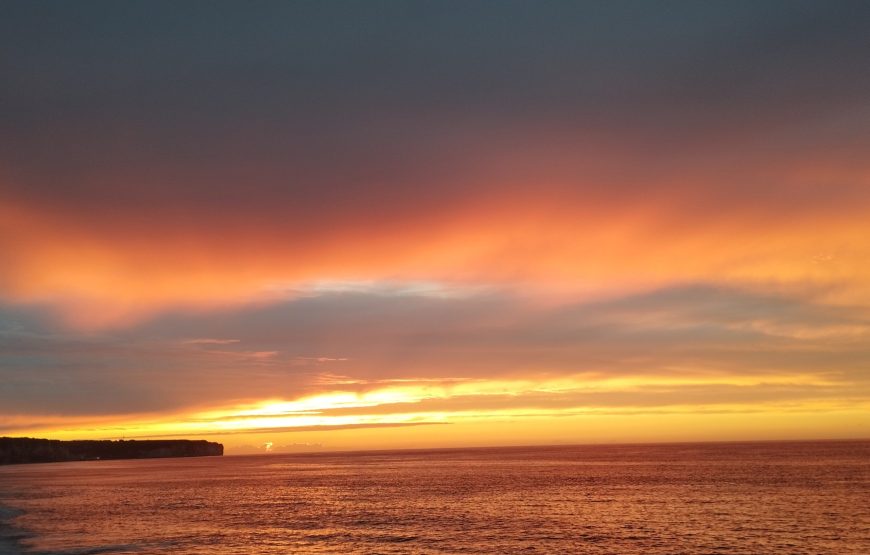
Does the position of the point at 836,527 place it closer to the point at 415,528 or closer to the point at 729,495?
the point at 729,495

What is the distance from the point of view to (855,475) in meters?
122

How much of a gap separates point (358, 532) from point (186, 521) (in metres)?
22.5

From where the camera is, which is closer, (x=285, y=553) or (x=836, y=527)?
(x=285, y=553)

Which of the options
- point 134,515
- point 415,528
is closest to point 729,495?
point 415,528

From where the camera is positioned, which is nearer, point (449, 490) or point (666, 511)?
point (666, 511)

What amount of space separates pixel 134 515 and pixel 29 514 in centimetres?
1302

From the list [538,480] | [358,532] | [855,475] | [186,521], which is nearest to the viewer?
[358,532]

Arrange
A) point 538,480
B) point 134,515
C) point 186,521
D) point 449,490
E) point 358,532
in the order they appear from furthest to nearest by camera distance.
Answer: point 538,480
point 449,490
point 134,515
point 186,521
point 358,532

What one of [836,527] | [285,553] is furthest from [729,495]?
[285,553]

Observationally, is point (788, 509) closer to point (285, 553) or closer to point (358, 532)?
point (358, 532)

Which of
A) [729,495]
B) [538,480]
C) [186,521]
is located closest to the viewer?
[186,521]

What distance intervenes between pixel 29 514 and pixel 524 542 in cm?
6162

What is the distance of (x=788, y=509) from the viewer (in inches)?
3024

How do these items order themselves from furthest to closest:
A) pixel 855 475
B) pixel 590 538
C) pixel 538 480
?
pixel 538 480 < pixel 855 475 < pixel 590 538
